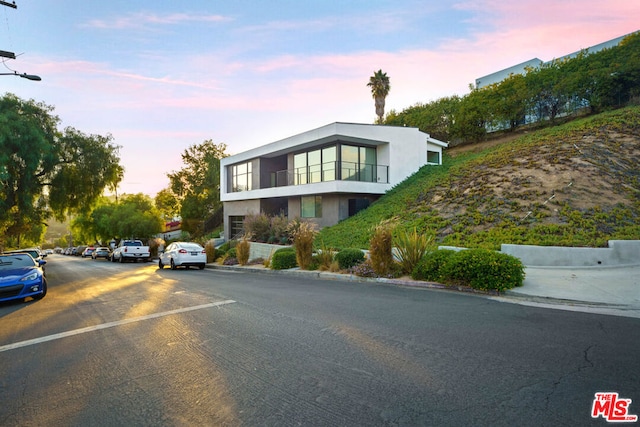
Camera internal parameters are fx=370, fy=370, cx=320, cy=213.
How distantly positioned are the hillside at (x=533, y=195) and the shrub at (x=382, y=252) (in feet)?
4.29

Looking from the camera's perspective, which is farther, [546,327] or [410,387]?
[546,327]

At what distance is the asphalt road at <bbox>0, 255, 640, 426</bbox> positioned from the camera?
3.17 metres

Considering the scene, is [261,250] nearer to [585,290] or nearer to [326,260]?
[326,260]

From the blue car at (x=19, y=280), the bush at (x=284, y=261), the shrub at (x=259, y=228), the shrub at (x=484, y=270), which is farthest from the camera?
the shrub at (x=259, y=228)

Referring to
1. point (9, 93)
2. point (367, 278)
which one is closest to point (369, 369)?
point (367, 278)

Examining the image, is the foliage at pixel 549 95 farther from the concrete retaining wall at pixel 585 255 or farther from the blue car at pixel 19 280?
the blue car at pixel 19 280

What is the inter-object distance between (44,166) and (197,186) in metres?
25.9

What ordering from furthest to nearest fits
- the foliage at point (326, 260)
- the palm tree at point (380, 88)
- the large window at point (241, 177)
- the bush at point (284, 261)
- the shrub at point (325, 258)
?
the palm tree at point (380, 88) < the large window at point (241, 177) < the bush at point (284, 261) < the shrub at point (325, 258) < the foliage at point (326, 260)

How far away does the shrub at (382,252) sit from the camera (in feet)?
36.9

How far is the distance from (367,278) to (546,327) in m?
6.04

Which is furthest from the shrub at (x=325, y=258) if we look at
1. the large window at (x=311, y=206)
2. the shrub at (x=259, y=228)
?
the large window at (x=311, y=206)

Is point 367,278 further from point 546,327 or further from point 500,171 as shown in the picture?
point 500,171

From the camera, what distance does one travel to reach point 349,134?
22938 mm

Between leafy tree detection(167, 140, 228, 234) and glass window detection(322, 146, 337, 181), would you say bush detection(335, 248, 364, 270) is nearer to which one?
glass window detection(322, 146, 337, 181)
